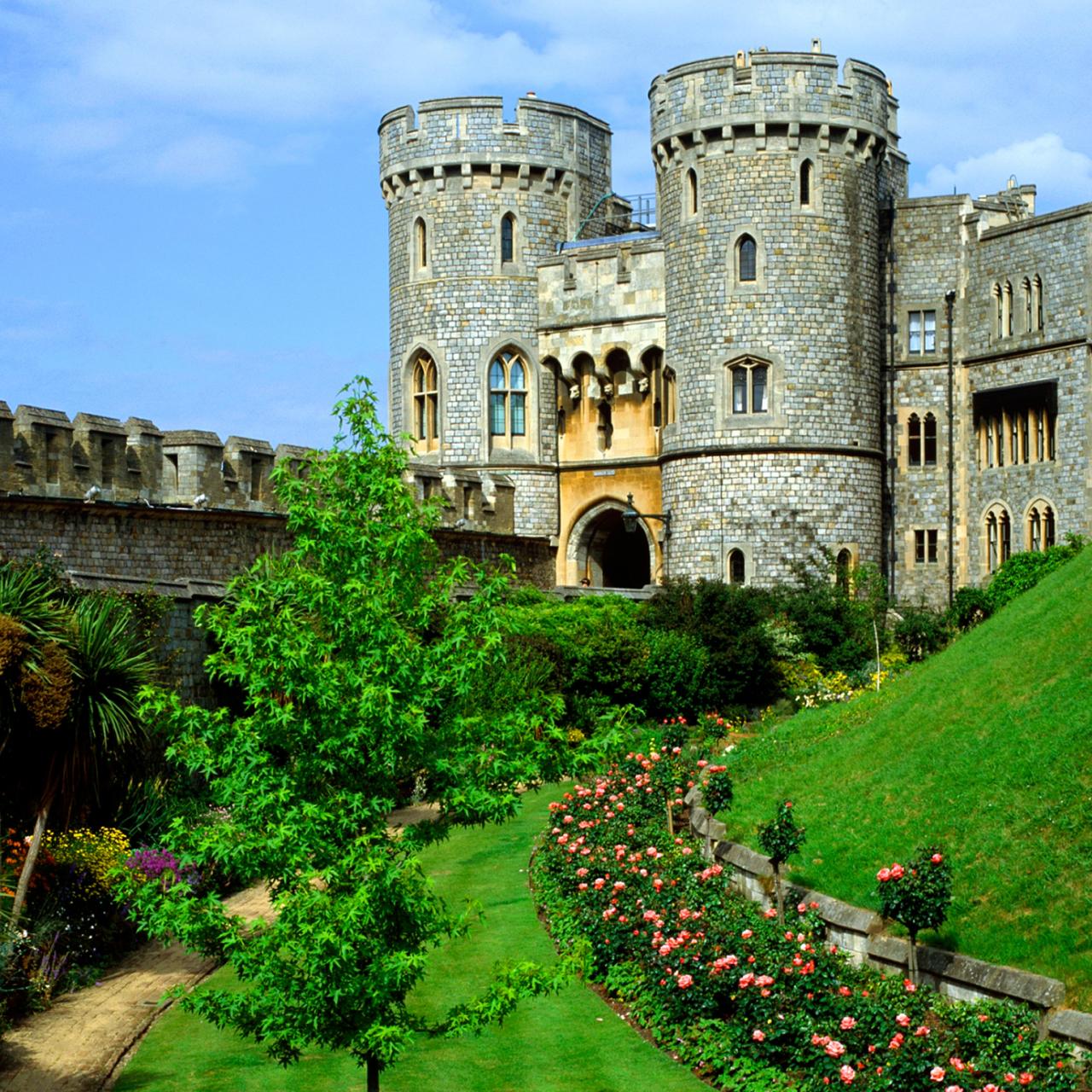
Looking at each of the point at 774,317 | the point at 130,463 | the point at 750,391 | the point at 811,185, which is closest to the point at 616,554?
the point at 750,391

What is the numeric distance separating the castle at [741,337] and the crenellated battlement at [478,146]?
0.19 ft

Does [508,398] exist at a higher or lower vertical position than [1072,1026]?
higher

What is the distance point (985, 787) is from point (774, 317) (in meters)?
21.8

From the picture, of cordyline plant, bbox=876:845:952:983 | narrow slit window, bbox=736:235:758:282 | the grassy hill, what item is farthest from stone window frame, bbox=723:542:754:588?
cordyline plant, bbox=876:845:952:983

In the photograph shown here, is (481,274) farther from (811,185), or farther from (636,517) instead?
(811,185)

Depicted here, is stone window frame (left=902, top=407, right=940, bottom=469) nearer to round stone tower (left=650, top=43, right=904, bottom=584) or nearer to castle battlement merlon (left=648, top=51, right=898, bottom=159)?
round stone tower (left=650, top=43, right=904, bottom=584)

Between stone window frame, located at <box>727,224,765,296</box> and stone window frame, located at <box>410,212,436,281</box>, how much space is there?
797cm

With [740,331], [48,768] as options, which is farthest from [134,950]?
[740,331]

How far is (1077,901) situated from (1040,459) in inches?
988

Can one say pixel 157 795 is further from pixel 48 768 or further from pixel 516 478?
pixel 516 478

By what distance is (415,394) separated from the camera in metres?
41.6

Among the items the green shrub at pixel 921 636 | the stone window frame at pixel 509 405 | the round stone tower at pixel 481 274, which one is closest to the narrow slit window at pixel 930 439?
the green shrub at pixel 921 636

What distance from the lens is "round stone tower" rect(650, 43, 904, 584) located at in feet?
119

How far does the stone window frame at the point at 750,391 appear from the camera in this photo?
36.4 meters
